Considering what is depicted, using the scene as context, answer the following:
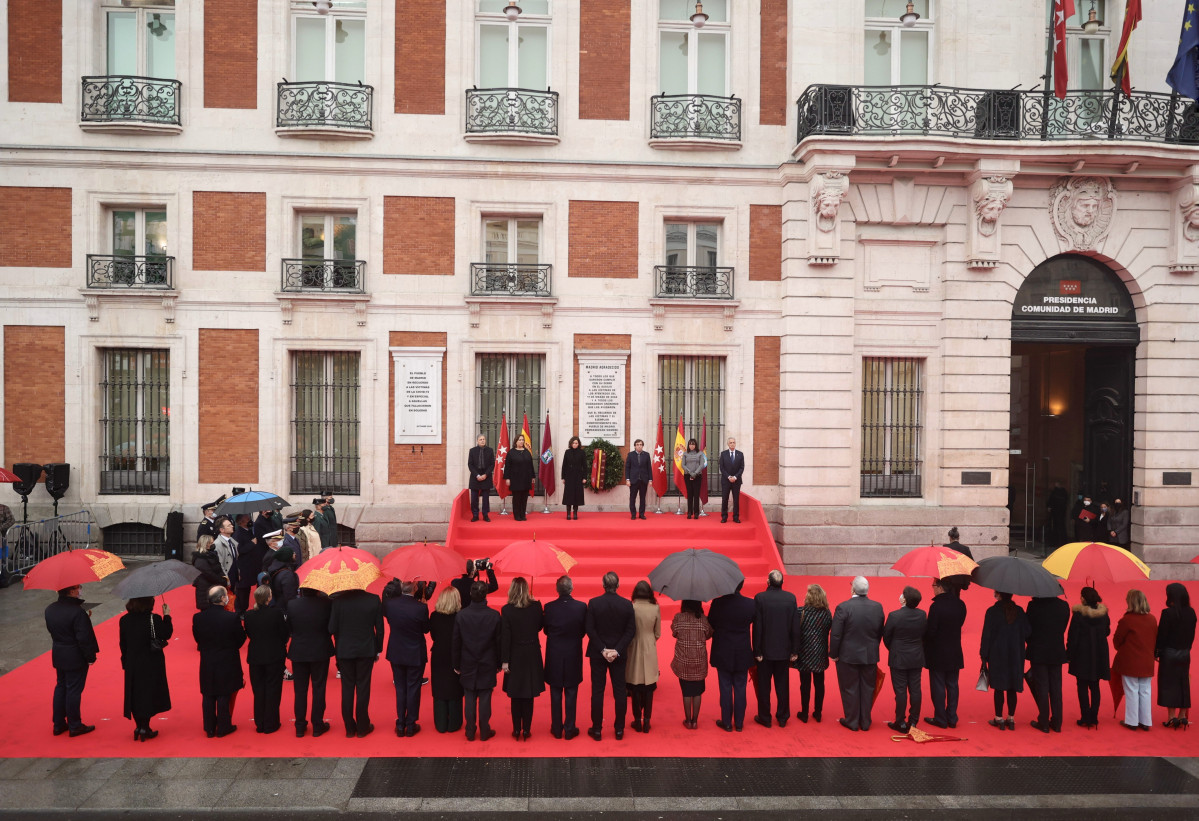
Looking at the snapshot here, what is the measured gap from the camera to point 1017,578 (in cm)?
865

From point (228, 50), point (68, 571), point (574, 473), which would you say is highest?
point (228, 50)

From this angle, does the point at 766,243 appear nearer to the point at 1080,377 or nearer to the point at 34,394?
the point at 1080,377

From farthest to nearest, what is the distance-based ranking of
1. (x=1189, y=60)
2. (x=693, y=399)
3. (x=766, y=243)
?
(x=693, y=399)
(x=766, y=243)
(x=1189, y=60)

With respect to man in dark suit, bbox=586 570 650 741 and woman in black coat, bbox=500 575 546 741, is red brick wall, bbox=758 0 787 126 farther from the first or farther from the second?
woman in black coat, bbox=500 575 546 741

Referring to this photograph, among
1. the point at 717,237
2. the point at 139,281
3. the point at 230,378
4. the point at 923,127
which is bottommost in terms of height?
the point at 230,378

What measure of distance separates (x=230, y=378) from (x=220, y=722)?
383 inches

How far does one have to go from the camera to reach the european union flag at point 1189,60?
14094mm

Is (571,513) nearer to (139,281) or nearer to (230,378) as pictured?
(230,378)

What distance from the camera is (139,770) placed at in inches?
310

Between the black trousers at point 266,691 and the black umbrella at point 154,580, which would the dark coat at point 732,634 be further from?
the black umbrella at point 154,580

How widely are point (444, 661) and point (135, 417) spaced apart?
39.5 feet

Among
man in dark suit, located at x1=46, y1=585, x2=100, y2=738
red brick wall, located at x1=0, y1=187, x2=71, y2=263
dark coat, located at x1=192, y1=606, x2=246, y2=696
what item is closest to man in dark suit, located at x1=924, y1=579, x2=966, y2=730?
dark coat, located at x1=192, y1=606, x2=246, y2=696

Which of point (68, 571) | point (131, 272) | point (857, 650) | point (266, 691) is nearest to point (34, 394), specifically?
point (131, 272)

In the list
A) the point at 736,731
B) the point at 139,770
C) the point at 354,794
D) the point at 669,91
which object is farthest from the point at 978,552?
the point at 139,770
